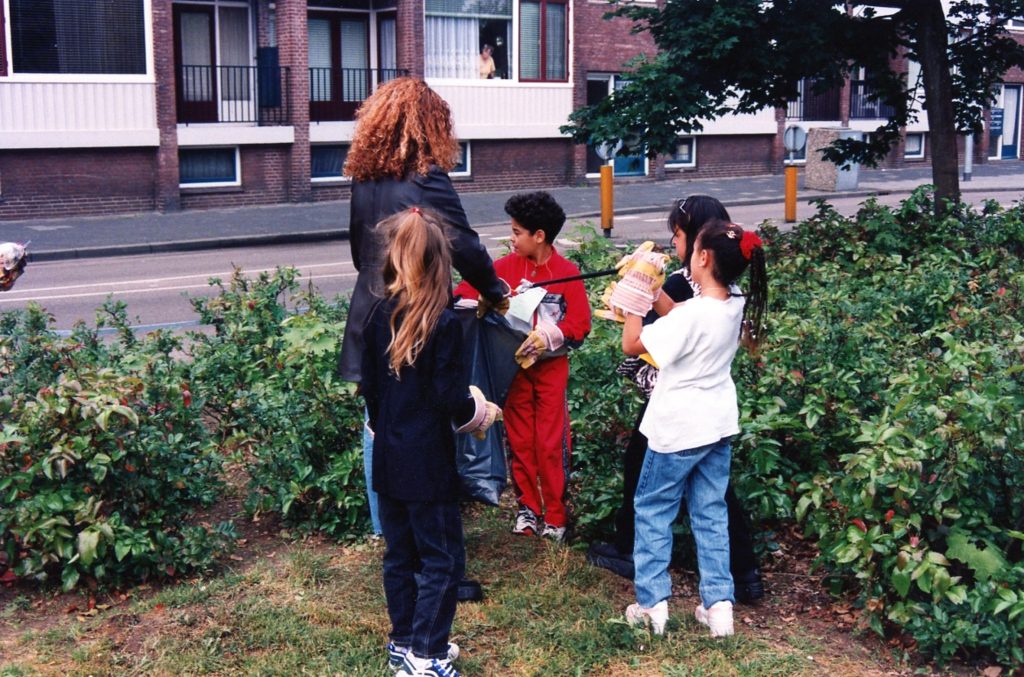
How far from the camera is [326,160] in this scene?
27.0 metres

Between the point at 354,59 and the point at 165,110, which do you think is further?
the point at 354,59

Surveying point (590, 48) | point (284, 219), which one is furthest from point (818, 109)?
point (284, 219)

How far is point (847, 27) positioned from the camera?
1202cm

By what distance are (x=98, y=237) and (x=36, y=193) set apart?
3.23 m

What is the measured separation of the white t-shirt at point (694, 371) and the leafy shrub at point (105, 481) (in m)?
1.86

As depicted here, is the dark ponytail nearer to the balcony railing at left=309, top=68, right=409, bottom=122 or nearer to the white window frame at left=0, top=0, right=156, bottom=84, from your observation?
the white window frame at left=0, top=0, right=156, bottom=84

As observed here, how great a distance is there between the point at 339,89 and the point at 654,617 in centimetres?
2468

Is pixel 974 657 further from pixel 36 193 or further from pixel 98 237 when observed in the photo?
pixel 36 193

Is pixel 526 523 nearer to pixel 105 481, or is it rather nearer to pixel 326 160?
pixel 105 481

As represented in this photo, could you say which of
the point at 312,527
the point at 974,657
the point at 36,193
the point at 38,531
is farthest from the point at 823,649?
the point at 36,193

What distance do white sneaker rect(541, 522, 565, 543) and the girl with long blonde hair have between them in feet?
3.97

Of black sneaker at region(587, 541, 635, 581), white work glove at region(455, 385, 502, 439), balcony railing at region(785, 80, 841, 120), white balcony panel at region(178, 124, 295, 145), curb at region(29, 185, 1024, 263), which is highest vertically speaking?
balcony railing at region(785, 80, 841, 120)

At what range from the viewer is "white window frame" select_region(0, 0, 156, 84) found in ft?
72.6

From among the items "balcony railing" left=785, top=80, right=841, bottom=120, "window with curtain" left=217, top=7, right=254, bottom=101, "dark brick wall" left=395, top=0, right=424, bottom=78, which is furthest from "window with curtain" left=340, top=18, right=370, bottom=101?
"balcony railing" left=785, top=80, right=841, bottom=120
